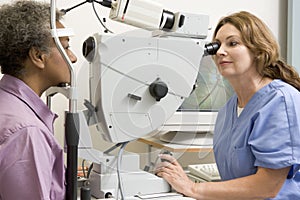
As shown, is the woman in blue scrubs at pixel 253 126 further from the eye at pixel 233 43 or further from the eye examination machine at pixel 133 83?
the eye examination machine at pixel 133 83

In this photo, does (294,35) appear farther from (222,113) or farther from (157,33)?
(157,33)

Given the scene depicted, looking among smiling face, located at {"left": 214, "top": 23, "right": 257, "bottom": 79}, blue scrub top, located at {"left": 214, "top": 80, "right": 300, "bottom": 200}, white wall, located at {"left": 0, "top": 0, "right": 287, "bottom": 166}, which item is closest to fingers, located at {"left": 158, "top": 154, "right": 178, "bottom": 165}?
blue scrub top, located at {"left": 214, "top": 80, "right": 300, "bottom": 200}

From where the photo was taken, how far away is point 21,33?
100 cm

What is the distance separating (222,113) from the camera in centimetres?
153

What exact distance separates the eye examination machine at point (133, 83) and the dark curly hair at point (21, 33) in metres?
0.11

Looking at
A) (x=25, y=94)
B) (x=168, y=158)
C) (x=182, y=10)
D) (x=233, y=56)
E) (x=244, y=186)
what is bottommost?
(x=244, y=186)

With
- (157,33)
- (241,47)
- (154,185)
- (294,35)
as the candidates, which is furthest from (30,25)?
(294,35)

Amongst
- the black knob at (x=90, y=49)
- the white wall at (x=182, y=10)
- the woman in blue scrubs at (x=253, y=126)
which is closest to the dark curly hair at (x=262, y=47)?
the woman in blue scrubs at (x=253, y=126)

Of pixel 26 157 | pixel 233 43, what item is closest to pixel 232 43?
pixel 233 43

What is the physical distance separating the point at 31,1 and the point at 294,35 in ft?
5.64

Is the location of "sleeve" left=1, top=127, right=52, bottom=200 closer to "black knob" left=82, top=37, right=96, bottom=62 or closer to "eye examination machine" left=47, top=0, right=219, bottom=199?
"eye examination machine" left=47, top=0, right=219, bottom=199

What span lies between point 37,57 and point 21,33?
7 centimetres

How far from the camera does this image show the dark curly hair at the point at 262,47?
1.32 meters

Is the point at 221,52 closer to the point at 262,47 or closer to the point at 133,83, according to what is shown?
the point at 262,47
